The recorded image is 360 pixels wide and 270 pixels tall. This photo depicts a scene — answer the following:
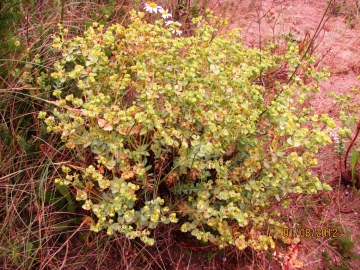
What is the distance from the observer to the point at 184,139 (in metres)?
1.83

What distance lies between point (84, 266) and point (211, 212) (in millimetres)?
720

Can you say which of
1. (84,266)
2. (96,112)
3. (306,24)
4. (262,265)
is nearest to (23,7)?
(96,112)

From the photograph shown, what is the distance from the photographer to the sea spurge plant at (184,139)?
180cm

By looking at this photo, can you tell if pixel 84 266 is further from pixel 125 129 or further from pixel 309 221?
pixel 309 221

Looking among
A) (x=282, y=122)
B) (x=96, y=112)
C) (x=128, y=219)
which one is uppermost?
(x=282, y=122)

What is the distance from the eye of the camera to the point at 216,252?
7.06 feet

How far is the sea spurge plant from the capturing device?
71.1 inches

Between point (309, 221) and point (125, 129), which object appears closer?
point (125, 129)
